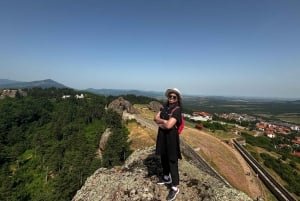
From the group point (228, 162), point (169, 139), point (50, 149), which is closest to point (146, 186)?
point (169, 139)

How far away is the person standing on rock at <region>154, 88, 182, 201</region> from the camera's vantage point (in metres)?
6.65

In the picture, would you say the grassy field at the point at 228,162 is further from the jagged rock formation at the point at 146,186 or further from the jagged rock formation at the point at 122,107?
the jagged rock formation at the point at 122,107

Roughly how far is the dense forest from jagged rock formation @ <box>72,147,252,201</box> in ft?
119

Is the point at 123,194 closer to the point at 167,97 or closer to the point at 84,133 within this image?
the point at 167,97

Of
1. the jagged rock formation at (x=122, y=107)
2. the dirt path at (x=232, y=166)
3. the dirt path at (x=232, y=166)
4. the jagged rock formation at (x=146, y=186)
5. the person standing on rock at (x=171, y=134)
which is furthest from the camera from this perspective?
the jagged rock formation at (x=122, y=107)

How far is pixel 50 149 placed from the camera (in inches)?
3007

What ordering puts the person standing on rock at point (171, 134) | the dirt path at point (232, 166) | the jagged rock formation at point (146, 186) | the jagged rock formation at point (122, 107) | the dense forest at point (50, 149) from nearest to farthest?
1. the person standing on rock at point (171, 134)
2. the jagged rock formation at point (146, 186)
3. the dirt path at point (232, 166)
4. the dense forest at point (50, 149)
5. the jagged rock formation at point (122, 107)

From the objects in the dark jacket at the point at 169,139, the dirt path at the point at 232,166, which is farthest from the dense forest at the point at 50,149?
the dark jacket at the point at 169,139

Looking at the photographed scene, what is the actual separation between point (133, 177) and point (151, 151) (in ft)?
7.91

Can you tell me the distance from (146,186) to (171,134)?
7.36 feet

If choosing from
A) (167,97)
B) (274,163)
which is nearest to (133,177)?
(167,97)

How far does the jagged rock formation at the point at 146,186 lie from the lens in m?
7.17

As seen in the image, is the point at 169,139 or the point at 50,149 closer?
the point at 169,139

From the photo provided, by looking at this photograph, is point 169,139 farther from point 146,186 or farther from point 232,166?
point 232,166
